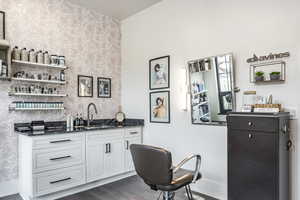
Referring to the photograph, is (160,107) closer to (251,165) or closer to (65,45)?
(251,165)

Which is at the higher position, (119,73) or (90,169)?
(119,73)

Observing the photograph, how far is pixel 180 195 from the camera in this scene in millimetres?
2982

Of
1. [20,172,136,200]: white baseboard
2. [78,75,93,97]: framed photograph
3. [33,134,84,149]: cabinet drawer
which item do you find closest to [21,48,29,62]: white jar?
[78,75,93,97]: framed photograph

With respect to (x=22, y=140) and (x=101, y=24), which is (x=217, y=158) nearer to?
(x=22, y=140)

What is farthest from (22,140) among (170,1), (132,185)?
(170,1)

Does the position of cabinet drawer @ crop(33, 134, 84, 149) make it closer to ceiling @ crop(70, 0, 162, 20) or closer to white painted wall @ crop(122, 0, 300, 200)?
white painted wall @ crop(122, 0, 300, 200)

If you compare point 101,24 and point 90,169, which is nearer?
point 90,169

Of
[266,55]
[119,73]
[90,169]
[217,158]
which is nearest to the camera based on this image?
[266,55]

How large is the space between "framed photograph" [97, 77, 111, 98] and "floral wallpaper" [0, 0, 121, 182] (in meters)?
0.09

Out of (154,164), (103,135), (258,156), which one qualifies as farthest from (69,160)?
(258,156)

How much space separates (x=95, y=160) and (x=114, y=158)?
365 millimetres

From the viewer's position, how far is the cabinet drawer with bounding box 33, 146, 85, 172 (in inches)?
105

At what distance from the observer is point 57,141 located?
2.85m

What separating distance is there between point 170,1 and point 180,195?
3086 millimetres
